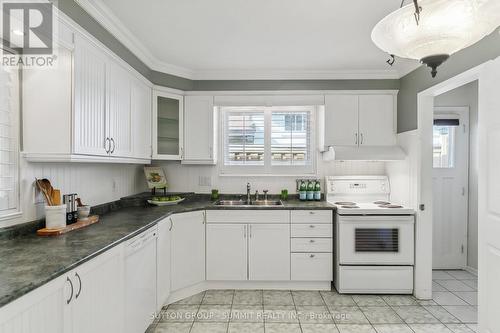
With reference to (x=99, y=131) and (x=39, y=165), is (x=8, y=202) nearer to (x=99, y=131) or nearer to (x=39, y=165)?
(x=39, y=165)

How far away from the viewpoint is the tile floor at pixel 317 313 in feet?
7.48

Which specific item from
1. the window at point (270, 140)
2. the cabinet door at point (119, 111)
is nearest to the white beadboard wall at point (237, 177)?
the window at point (270, 140)

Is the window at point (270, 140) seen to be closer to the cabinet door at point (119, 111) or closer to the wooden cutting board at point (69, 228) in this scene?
the cabinet door at point (119, 111)

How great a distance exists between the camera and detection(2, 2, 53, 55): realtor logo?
146cm

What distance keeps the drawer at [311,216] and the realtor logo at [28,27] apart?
2.53m

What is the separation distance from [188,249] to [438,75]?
3.00 metres

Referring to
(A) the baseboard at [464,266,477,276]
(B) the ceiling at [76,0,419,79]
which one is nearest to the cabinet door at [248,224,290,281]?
(B) the ceiling at [76,0,419,79]

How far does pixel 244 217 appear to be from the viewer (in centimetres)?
294

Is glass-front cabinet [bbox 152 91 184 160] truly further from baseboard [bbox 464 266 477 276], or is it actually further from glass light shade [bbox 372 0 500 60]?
baseboard [bbox 464 266 477 276]

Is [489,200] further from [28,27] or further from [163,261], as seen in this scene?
[28,27]

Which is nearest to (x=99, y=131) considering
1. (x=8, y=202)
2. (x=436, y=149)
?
(x=8, y=202)

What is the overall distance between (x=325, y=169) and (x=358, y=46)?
5.03 ft

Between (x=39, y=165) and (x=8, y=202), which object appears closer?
(x=8, y=202)

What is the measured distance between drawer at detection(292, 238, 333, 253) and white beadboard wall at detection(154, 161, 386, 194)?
80 centimetres
